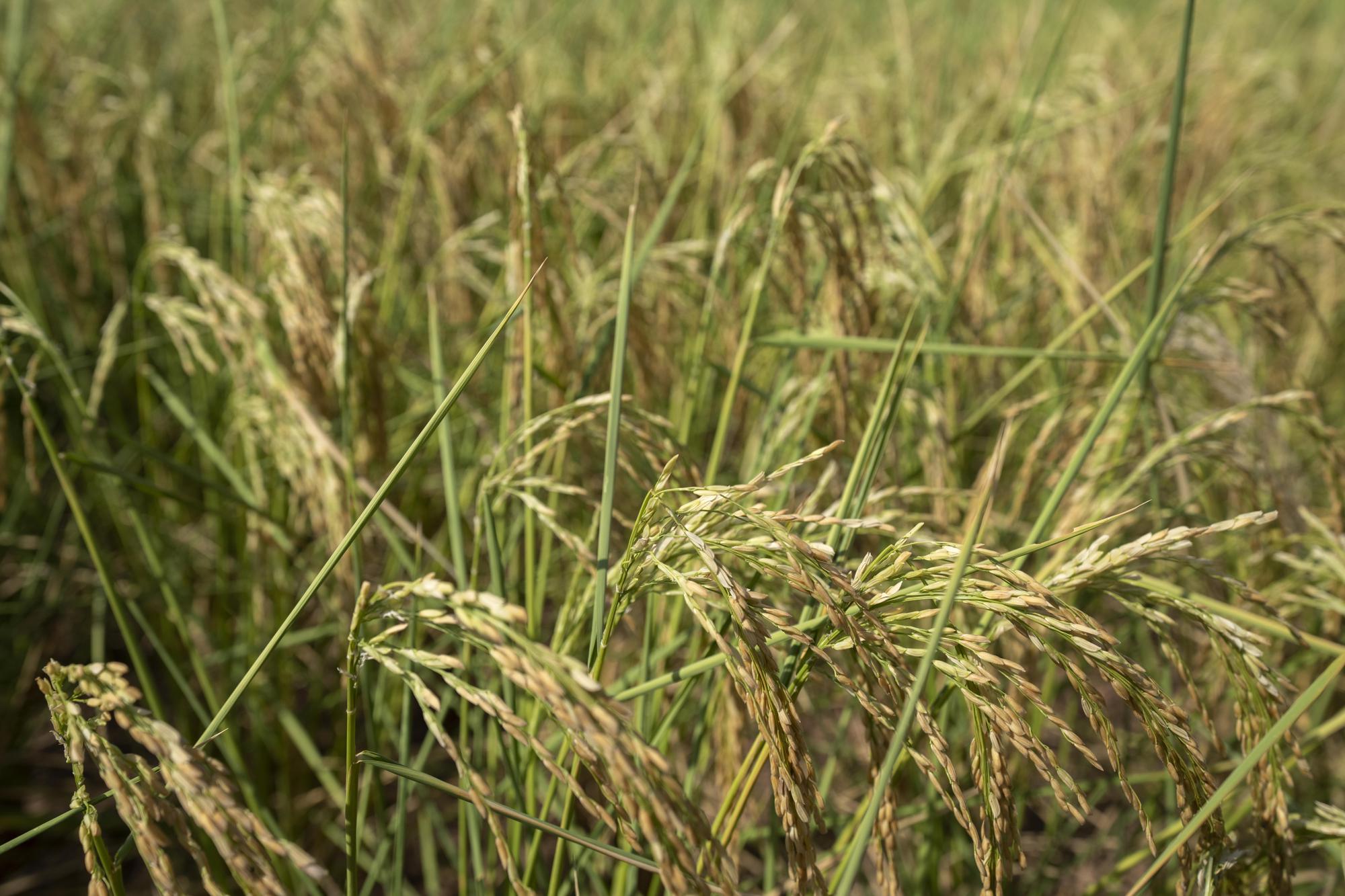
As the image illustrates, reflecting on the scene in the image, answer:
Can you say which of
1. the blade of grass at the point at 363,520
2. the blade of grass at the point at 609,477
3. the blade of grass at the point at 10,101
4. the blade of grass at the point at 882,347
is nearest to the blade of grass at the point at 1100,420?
the blade of grass at the point at 882,347

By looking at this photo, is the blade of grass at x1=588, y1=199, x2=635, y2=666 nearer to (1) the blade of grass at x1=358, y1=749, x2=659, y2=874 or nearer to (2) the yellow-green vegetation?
(2) the yellow-green vegetation

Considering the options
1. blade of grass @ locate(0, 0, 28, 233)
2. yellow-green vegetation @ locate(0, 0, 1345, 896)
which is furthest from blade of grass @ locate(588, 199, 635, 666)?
blade of grass @ locate(0, 0, 28, 233)

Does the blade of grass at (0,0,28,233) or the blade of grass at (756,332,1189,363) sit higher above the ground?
the blade of grass at (0,0,28,233)

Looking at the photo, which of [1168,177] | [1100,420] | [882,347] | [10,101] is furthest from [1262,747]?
[10,101]

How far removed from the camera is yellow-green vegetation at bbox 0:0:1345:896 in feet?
2.07

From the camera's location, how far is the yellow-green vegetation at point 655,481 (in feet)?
2.07

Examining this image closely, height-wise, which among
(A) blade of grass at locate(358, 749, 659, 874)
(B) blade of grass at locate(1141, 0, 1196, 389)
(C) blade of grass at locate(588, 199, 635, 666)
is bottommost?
(A) blade of grass at locate(358, 749, 659, 874)

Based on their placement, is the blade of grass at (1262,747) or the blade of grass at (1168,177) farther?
the blade of grass at (1168,177)

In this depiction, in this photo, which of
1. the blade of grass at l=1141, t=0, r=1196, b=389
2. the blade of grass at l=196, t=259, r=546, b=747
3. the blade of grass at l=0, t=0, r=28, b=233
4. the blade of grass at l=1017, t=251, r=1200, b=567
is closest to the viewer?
the blade of grass at l=196, t=259, r=546, b=747

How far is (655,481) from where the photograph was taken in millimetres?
1038

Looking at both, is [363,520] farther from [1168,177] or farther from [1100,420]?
[1168,177]

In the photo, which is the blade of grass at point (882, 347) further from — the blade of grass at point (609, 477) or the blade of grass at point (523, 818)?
the blade of grass at point (523, 818)

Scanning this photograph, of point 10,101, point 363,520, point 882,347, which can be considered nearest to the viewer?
point 363,520

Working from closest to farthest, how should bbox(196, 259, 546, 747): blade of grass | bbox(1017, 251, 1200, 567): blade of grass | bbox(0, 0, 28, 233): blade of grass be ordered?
bbox(196, 259, 546, 747): blade of grass, bbox(1017, 251, 1200, 567): blade of grass, bbox(0, 0, 28, 233): blade of grass
